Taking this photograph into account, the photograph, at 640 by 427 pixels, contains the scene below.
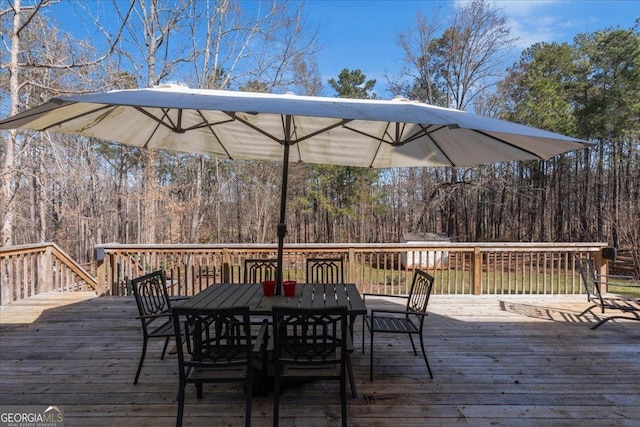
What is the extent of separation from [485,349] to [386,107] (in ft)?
9.06

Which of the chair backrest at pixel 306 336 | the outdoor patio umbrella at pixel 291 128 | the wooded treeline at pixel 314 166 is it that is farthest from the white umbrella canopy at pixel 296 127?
the wooded treeline at pixel 314 166

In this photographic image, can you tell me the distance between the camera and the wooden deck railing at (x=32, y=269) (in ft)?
16.9

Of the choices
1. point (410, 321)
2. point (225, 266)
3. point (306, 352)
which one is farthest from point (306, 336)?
point (225, 266)

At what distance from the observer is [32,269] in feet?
18.4

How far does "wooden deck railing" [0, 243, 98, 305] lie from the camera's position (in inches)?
203

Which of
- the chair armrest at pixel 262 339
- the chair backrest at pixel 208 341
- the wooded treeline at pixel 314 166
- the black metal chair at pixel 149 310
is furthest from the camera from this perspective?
the wooded treeline at pixel 314 166

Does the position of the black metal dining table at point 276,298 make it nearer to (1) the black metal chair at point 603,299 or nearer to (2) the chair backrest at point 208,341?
(2) the chair backrest at point 208,341

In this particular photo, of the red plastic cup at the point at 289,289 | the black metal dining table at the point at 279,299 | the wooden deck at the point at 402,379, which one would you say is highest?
the red plastic cup at the point at 289,289

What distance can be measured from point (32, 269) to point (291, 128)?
5213 mm

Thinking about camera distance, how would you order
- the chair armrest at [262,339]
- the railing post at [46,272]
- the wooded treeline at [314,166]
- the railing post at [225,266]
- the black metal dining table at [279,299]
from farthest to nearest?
1. the wooded treeline at [314,166]
2. the railing post at [46,272]
3. the railing post at [225,266]
4. the black metal dining table at [279,299]
5. the chair armrest at [262,339]

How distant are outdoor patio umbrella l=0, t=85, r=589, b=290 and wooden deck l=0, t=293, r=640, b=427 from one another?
1.18 meters

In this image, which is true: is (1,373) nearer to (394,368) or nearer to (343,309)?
(343,309)

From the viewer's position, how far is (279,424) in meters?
2.21

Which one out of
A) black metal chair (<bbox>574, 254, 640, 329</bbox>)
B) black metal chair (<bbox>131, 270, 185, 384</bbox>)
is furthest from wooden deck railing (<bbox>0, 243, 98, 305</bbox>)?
black metal chair (<bbox>574, 254, 640, 329</bbox>)
